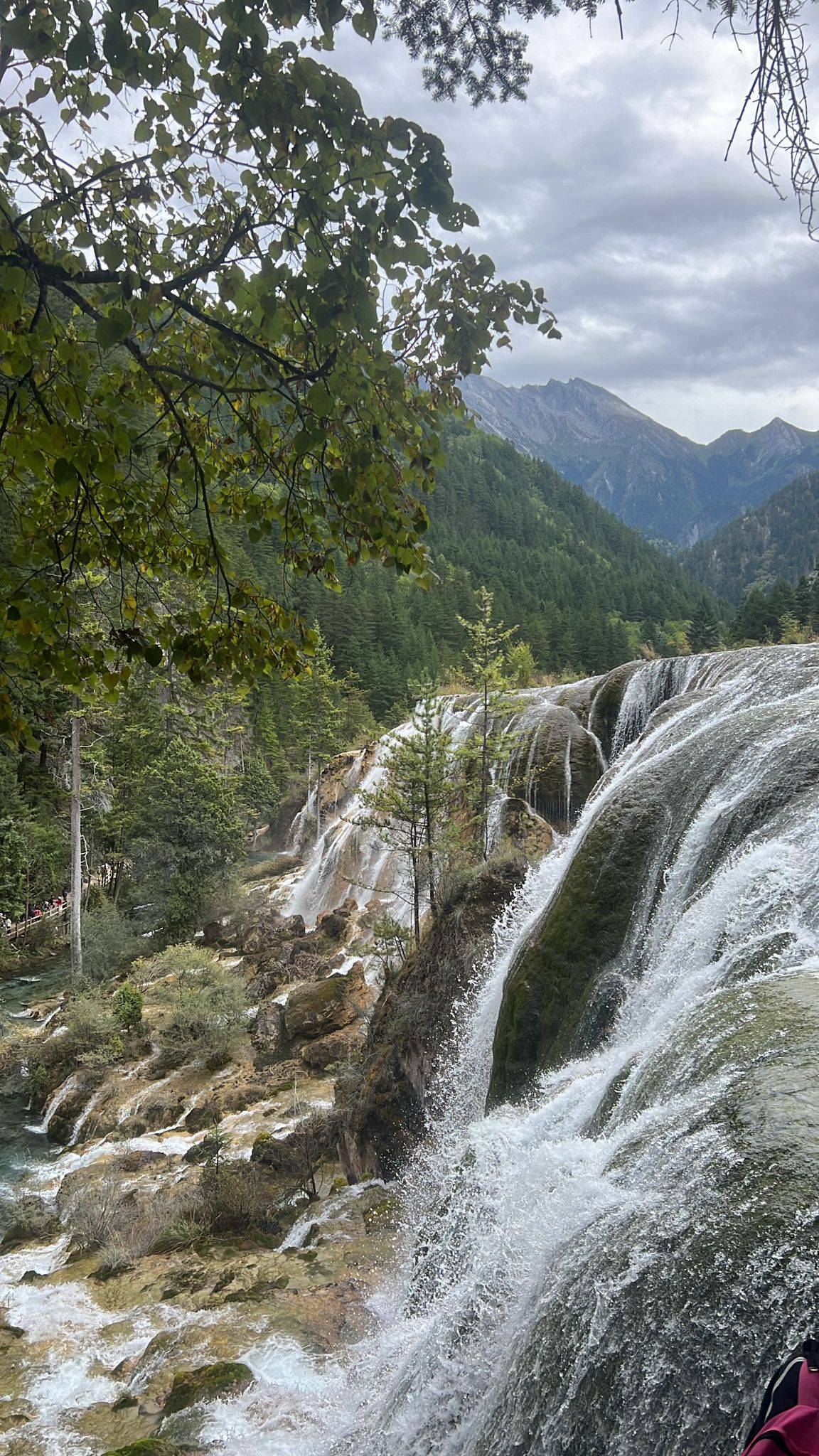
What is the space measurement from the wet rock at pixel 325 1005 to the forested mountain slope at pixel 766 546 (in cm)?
14756

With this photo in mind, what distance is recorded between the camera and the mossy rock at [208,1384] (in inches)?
264

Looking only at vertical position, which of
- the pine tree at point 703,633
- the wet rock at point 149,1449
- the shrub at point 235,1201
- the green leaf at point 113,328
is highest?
the pine tree at point 703,633

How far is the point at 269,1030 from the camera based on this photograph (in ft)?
53.2

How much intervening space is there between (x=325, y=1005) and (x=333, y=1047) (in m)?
1.42

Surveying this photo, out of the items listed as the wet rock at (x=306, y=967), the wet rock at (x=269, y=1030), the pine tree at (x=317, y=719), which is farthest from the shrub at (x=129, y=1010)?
the pine tree at (x=317, y=719)

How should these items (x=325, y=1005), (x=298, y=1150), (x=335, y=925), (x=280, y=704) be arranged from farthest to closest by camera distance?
(x=280, y=704)
(x=335, y=925)
(x=325, y=1005)
(x=298, y=1150)

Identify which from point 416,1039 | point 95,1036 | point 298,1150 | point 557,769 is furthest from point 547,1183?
point 557,769

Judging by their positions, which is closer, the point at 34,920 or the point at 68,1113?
the point at 68,1113

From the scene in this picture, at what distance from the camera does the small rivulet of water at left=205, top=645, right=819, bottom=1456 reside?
2.71 metres

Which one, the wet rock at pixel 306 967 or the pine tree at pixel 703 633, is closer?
the wet rock at pixel 306 967

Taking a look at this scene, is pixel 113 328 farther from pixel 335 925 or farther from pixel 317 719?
pixel 317 719

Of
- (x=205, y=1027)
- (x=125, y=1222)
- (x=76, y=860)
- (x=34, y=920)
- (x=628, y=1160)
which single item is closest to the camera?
(x=628, y=1160)

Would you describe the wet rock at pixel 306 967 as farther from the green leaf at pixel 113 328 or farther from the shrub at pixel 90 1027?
the green leaf at pixel 113 328

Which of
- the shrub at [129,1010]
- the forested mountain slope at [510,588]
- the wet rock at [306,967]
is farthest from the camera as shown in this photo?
the forested mountain slope at [510,588]
